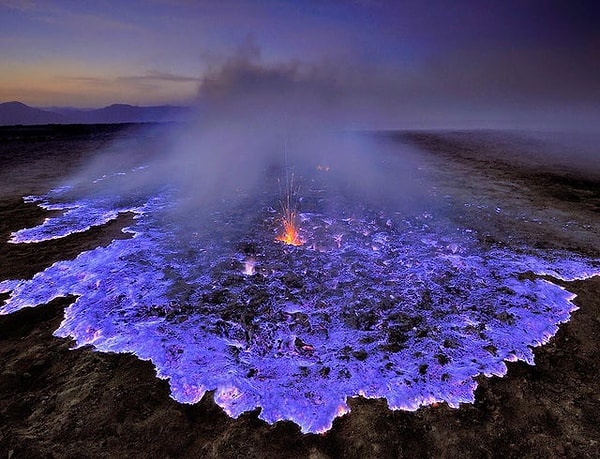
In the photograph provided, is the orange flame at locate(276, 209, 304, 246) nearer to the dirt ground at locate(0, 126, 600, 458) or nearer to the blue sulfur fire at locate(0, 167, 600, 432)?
the blue sulfur fire at locate(0, 167, 600, 432)

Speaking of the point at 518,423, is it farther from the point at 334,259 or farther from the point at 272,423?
the point at 334,259

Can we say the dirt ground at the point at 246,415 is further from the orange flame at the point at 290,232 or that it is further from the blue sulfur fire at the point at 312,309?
the orange flame at the point at 290,232

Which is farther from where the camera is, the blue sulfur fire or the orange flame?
the orange flame

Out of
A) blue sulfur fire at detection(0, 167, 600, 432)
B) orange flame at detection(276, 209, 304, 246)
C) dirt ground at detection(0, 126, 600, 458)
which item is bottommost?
dirt ground at detection(0, 126, 600, 458)

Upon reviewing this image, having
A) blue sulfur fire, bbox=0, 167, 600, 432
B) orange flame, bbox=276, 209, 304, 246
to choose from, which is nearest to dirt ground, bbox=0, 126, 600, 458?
blue sulfur fire, bbox=0, 167, 600, 432

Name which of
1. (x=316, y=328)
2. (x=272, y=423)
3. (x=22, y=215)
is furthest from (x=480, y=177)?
(x=22, y=215)
